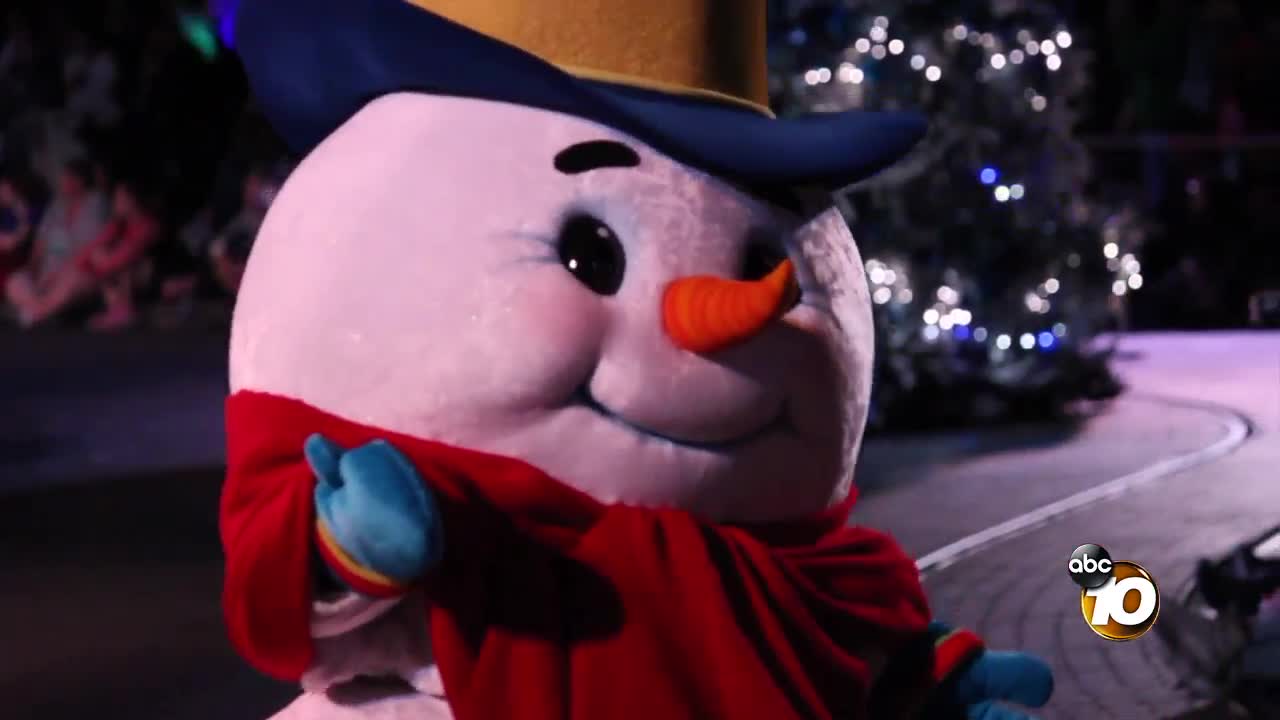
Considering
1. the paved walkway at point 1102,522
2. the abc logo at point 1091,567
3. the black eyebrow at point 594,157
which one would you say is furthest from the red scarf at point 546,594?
the paved walkway at point 1102,522

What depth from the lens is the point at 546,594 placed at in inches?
70.8

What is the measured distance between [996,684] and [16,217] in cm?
1333

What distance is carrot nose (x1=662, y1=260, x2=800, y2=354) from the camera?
1742 millimetres

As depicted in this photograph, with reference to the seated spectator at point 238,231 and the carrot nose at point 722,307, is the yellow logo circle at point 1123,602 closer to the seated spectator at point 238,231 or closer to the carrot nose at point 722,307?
the carrot nose at point 722,307

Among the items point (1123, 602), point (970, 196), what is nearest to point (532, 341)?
point (1123, 602)

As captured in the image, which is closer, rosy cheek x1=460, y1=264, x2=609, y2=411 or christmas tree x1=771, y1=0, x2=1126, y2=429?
rosy cheek x1=460, y1=264, x2=609, y2=411

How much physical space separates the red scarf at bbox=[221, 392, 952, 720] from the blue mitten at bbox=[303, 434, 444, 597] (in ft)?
0.18

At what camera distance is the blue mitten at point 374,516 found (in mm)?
1604

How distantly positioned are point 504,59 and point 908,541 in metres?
3.27

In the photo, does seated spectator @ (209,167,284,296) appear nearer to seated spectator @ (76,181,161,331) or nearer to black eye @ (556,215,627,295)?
seated spectator @ (76,181,161,331)

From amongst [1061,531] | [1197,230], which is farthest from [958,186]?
[1197,230]

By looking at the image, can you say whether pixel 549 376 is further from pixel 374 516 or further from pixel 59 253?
pixel 59 253

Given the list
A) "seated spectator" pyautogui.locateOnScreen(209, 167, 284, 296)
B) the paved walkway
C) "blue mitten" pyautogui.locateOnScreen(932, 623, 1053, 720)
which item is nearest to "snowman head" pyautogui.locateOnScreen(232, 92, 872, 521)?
"blue mitten" pyautogui.locateOnScreen(932, 623, 1053, 720)

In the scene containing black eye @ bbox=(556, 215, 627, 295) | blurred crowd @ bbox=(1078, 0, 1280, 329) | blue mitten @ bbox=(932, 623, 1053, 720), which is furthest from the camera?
blurred crowd @ bbox=(1078, 0, 1280, 329)
